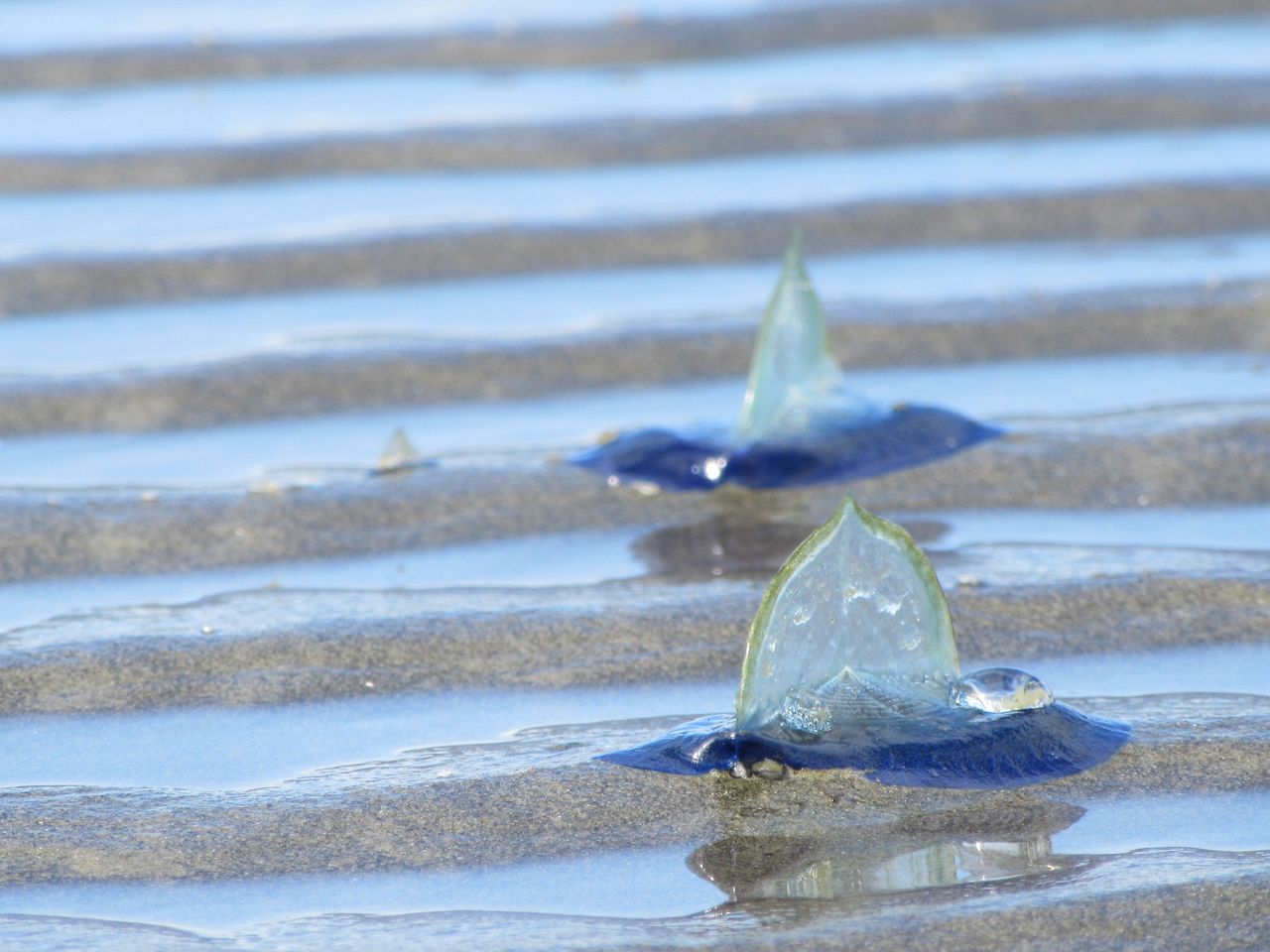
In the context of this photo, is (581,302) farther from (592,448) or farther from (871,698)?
(871,698)

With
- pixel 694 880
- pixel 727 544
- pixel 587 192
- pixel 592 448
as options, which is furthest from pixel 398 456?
pixel 587 192

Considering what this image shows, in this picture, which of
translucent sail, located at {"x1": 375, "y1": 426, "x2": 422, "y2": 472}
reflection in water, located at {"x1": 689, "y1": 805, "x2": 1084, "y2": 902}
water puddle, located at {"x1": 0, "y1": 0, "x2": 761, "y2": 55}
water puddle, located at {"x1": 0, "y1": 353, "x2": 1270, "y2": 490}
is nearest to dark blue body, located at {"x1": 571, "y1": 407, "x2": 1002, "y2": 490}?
water puddle, located at {"x1": 0, "y1": 353, "x2": 1270, "y2": 490}

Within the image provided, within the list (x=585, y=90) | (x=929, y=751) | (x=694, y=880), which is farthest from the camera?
(x=585, y=90)

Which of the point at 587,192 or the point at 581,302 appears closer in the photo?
the point at 581,302

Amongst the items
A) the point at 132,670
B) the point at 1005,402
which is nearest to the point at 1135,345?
the point at 1005,402

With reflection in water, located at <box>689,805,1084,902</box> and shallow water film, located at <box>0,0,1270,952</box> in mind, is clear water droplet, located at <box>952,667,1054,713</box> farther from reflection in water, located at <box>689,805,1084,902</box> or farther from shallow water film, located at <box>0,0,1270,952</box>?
reflection in water, located at <box>689,805,1084,902</box>

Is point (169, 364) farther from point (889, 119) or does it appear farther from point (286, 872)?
point (889, 119)
